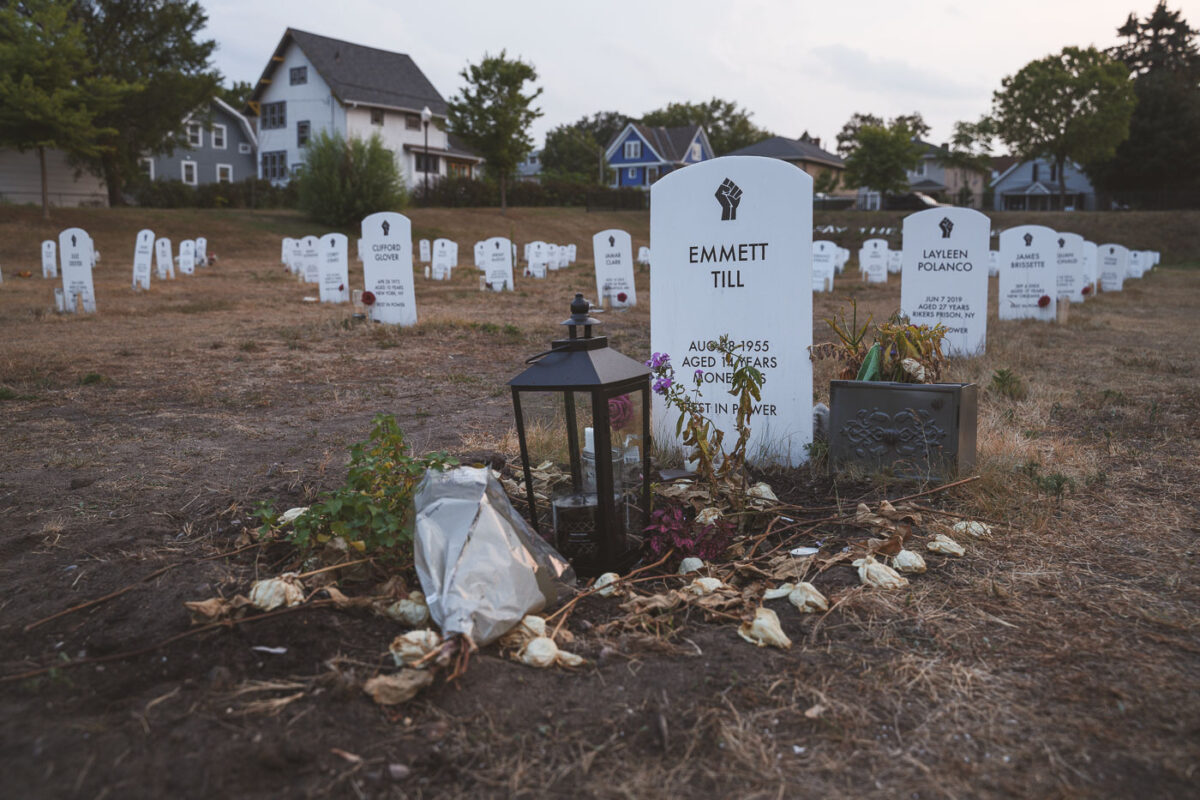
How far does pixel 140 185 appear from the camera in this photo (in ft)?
134

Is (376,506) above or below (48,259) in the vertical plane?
below

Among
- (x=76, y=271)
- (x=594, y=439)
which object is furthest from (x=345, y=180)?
(x=594, y=439)

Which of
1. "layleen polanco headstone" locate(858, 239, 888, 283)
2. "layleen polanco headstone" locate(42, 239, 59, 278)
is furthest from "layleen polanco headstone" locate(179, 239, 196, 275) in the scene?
"layleen polanco headstone" locate(858, 239, 888, 283)

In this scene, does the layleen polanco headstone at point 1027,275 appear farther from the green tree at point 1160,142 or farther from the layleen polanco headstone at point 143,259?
the green tree at point 1160,142

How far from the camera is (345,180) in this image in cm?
3656

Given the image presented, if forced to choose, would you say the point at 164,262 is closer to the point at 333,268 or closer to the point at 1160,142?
the point at 333,268

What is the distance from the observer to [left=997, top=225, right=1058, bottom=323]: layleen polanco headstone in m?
12.7

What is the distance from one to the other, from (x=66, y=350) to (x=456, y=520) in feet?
30.0

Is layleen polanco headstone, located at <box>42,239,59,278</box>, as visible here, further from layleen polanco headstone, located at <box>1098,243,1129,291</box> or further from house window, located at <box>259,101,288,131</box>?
house window, located at <box>259,101,288,131</box>

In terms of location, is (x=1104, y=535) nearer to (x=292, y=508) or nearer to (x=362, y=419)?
(x=292, y=508)

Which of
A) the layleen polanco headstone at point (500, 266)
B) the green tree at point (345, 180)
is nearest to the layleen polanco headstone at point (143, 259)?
the layleen polanco headstone at point (500, 266)

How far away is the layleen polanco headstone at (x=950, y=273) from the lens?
8734mm

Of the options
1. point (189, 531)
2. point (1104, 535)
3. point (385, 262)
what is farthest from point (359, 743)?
point (385, 262)

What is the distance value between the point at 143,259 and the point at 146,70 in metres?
24.5
